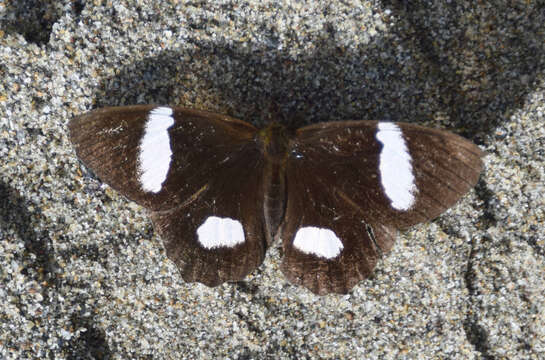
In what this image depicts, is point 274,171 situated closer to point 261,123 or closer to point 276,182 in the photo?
point 276,182

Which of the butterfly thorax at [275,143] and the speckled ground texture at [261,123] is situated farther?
the speckled ground texture at [261,123]

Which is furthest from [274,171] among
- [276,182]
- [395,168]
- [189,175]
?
[395,168]

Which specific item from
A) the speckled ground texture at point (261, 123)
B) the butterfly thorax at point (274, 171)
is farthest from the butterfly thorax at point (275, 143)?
the speckled ground texture at point (261, 123)

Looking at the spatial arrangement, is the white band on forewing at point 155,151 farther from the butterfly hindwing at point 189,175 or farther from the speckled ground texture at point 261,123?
the speckled ground texture at point 261,123

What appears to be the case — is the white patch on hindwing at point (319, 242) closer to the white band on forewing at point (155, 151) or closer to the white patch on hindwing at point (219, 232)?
the white patch on hindwing at point (219, 232)

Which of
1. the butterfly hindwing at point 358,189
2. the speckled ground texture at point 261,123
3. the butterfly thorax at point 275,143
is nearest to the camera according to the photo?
the butterfly hindwing at point 358,189

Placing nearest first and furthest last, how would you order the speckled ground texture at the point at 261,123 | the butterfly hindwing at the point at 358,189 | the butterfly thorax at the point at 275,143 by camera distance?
the butterfly hindwing at the point at 358,189 → the butterfly thorax at the point at 275,143 → the speckled ground texture at the point at 261,123

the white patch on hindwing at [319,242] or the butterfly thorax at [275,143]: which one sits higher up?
the butterfly thorax at [275,143]

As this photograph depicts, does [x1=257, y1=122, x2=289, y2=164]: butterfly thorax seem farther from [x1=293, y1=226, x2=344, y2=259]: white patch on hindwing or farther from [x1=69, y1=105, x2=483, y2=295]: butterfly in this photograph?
[x1=293, y1=226, x2=344, y2=259]: white patch on hindwing
